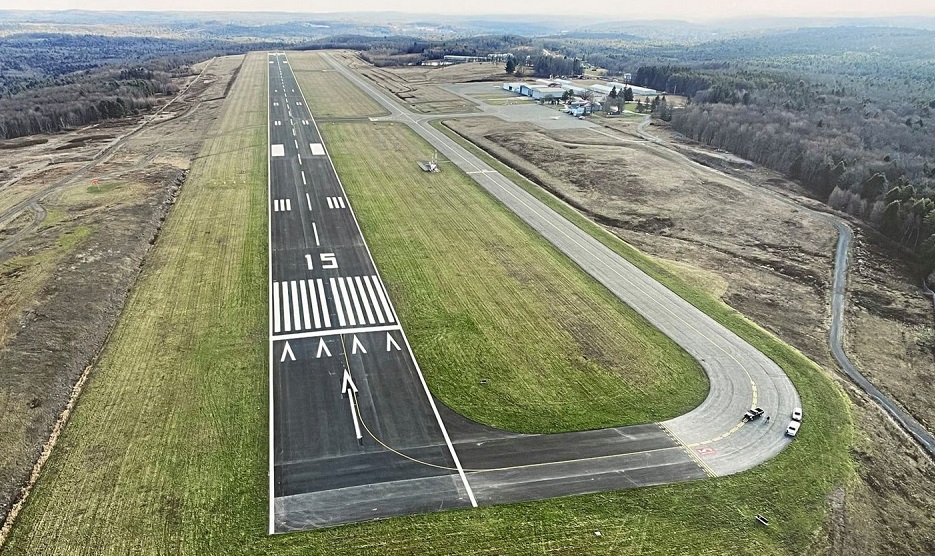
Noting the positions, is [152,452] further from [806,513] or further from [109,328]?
[806,513]

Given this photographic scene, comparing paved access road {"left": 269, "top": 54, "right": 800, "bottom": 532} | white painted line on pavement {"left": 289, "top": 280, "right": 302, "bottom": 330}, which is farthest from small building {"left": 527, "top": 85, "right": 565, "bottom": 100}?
white painted line on pavement {"left": 289, "top": 280, "right": 302, "bottom": 330}

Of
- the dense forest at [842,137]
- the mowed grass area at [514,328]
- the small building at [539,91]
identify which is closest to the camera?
the mowed grass area at [514,328]

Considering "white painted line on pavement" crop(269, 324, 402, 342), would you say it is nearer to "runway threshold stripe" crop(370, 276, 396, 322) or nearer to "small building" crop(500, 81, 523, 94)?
"runway threshold stripe" crop(370, 276, 396, 322)

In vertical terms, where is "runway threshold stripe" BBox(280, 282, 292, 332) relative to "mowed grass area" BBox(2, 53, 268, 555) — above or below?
above

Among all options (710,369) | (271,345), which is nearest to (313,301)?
(271,345)

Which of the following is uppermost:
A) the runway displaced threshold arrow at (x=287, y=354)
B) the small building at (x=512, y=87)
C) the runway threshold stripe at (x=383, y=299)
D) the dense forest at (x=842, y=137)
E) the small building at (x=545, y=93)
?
the small building at (x=512, y=87)

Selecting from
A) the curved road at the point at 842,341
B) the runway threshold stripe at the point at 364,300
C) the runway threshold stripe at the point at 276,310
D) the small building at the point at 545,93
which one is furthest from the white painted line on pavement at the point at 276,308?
the small building at the point at 545,93

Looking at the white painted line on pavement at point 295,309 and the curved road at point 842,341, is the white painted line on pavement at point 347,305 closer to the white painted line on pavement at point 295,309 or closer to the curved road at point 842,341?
the white painted line on pavement at point 295,309

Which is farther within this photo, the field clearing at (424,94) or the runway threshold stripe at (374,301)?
the field clearing at (424,94)
